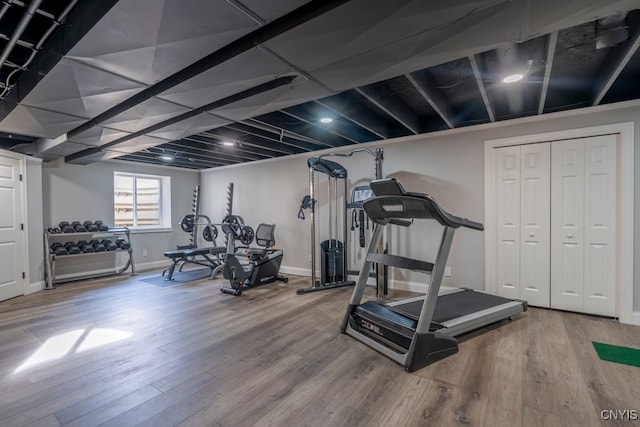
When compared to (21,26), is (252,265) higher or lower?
lower

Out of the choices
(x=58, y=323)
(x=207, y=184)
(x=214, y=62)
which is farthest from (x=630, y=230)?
(x=207, y=184)

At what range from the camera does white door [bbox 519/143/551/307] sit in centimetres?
372

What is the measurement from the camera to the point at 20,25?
1837mm

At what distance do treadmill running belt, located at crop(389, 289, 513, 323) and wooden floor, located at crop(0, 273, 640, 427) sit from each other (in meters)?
0.27

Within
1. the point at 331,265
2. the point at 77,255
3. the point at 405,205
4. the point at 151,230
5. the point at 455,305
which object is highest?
the point at 405,205

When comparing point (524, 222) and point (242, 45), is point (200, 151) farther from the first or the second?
point (524, 222)

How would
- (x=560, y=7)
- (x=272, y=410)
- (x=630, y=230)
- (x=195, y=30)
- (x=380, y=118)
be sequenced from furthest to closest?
1. (x=380, y=118)
2. (x=630, y=230)
3. (x=272, y=410)
4. (x=195, y=30)
5. (x=560, y=7)

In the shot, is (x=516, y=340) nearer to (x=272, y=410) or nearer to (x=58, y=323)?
(x=272, y=410)

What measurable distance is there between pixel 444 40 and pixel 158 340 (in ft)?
11.5

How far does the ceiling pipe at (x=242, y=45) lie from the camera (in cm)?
159

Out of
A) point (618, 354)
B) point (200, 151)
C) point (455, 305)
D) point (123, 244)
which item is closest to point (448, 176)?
point (455, 305)

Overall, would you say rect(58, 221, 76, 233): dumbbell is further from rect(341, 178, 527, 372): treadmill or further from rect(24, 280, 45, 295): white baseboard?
rect(341, 178, 527, 372): treadmill

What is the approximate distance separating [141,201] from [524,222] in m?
7.73

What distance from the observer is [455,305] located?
334 centimetres
